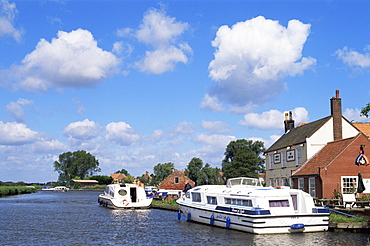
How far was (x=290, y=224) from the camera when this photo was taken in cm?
2756

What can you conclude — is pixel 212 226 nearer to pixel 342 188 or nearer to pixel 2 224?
pixel 342 188

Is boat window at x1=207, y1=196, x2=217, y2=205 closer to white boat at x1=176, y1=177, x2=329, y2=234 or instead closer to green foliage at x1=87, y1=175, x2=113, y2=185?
white boat at x1=176, y1=177, x2=329, y2=234

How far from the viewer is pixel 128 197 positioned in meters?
52.7

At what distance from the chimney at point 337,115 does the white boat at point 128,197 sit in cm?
2268

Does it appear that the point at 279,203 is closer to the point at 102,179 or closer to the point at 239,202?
the point at 239,202

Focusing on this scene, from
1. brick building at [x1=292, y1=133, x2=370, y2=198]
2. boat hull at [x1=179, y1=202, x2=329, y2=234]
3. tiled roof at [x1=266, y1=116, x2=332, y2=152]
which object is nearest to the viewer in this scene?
boat hull at [x1=179, y1=202, x2=329, y2=234]

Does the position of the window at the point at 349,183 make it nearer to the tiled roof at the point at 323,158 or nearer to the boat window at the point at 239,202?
the tiled roof at the point at 323,158

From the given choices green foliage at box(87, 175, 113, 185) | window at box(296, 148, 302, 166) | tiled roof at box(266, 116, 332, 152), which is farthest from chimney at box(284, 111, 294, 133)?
green foliage at box(87, 175, 113, 185)

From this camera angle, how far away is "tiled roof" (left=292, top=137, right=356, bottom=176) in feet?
136

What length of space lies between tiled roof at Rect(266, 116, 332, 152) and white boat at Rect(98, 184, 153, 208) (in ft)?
58.7

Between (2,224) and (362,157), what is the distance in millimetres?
32657

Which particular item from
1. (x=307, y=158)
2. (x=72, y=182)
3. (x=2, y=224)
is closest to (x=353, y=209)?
(x=307, y=158)

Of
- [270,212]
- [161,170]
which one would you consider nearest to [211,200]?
[270,212]

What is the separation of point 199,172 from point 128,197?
51326 mm
